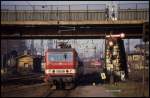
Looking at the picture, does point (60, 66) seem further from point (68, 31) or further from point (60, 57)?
point (68, 31)

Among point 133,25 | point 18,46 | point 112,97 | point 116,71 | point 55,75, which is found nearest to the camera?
point 112,97

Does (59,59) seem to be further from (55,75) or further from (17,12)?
(17,12)

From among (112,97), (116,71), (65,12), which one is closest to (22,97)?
(112,97)

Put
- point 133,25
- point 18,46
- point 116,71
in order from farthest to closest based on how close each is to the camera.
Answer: point 18,46 → point 116,71 → point 133,25

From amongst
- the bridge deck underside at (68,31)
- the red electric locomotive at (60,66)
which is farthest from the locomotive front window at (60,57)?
the bridge deck underside at (68,31)

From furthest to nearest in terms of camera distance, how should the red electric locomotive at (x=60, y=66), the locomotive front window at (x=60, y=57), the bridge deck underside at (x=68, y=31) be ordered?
the bridge deck underside at (x=68, y=31)
the locomotive front window at (x=60, y=57)
the red electric locomotive at (x=60, y=66)

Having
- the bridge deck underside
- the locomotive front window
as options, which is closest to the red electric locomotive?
the locomotive front window

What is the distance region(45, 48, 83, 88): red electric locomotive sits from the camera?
31188 mm

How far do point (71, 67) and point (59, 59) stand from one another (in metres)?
1.09

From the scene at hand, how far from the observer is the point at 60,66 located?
31.4m

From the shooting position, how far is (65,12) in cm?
4056

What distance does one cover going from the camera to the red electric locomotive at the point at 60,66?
102ft

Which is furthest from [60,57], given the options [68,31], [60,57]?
[68,31]

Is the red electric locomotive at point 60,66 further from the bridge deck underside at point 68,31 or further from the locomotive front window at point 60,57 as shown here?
the bridge deck underside at point 68,31
